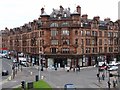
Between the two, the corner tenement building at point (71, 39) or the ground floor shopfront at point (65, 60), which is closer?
the ground floor shopfront at point (65, 60)

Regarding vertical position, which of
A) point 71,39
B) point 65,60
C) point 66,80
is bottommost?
point 66,80

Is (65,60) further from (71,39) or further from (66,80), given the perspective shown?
(66,80)

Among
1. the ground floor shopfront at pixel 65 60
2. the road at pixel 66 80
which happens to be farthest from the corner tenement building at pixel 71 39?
the road at pixel 66 80

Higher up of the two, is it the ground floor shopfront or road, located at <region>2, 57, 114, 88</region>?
the ground floor shopfront

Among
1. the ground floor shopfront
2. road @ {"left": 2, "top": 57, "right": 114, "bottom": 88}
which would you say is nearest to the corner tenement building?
the ground floor shopfront

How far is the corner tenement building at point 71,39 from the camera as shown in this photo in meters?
86.7

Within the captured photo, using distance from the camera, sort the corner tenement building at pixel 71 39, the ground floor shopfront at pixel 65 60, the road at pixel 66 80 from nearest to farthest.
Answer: the road at pixel 66 80
the ground floor shopfront at pixel 65 60
the corner tenement building at pixel 71 39

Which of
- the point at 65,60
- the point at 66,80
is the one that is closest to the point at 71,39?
the point at 65,60

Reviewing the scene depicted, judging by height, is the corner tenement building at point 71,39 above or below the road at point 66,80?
above

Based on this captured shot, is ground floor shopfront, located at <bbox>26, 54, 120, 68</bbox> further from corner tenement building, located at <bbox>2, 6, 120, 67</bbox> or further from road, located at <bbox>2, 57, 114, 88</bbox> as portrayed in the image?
road, located at <bbox>2, 57, 114, 88</bbox>

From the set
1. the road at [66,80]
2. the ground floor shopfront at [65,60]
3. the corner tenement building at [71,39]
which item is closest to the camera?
the road at [66,80]

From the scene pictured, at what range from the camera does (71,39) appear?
87.1 meters

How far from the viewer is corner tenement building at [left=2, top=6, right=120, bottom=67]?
8669cm

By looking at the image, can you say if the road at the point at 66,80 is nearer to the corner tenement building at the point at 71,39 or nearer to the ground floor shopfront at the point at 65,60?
the ground floor shopfront at the point at 65,60
